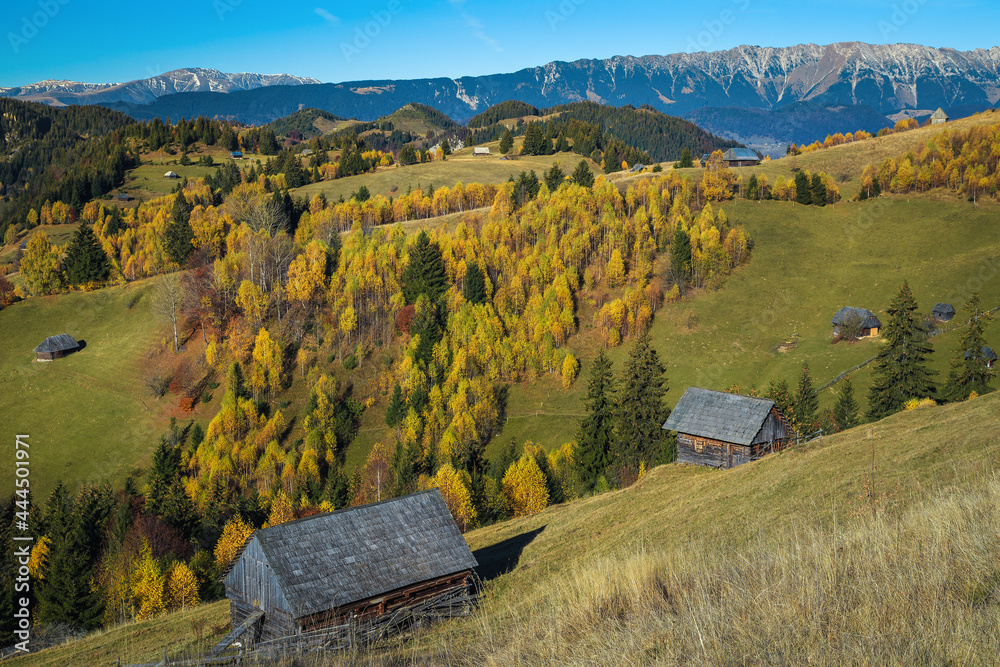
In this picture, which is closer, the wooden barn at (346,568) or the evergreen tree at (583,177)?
the wooden barn at (346,568)

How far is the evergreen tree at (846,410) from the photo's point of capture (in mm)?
59156

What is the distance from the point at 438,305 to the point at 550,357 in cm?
2076

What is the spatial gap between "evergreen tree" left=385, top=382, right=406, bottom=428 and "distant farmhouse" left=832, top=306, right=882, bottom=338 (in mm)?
55514

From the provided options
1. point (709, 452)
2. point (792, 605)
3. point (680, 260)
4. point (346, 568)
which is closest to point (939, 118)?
point (680, 260)

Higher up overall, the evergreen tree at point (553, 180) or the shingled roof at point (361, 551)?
the evergreen tree at point (553, 180)

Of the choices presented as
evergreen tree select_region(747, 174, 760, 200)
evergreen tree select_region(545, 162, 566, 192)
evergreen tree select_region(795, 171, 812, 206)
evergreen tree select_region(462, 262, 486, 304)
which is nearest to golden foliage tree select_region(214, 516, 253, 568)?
evergreen tree select_region(462, 262, 486, 304)

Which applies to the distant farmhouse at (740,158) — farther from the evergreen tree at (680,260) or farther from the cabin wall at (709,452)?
the cabin wall at (709,452)

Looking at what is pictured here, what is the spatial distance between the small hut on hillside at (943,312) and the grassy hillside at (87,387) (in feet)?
300

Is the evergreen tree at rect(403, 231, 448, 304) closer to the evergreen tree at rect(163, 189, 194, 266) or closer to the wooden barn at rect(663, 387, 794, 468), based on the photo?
the evergreen tree at rect(163, 189, 194, 266)

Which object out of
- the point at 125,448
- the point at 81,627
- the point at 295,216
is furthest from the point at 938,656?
the point at 295,216

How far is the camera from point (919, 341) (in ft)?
183

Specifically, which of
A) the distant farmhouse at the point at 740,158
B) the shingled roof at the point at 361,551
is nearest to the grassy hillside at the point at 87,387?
the shingled roof at the point at 361,551

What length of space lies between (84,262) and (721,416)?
105895mm

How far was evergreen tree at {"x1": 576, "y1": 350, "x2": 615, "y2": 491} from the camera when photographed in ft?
216
